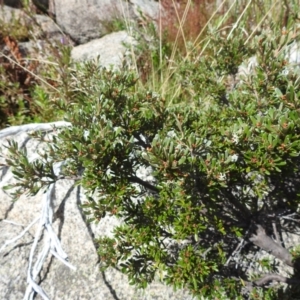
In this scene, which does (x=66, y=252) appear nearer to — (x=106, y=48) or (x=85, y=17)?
(x=106, y=48)

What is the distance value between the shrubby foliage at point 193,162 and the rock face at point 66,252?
1.27ft

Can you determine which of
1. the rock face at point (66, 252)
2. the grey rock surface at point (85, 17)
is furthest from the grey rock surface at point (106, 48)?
the rock face at point (66, 252)

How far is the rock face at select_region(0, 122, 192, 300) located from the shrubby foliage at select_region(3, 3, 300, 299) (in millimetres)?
388

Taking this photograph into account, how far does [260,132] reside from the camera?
158 cm

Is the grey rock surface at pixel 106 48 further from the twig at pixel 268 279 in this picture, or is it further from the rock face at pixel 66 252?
the twig at pixel 268 279

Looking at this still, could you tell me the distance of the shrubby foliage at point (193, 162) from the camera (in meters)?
1.51

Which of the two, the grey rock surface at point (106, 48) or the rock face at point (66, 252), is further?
the grey rock surface at point (106, 48)

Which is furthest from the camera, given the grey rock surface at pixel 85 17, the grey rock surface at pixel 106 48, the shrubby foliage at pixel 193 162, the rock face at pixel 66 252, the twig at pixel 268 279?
the grey rock surface at pixel 85 17

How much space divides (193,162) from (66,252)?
4.29 ft

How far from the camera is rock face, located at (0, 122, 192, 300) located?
7.62 ft

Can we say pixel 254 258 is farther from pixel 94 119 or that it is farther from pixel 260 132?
pixel 94 119

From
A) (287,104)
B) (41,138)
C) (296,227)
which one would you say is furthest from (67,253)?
(287,104)

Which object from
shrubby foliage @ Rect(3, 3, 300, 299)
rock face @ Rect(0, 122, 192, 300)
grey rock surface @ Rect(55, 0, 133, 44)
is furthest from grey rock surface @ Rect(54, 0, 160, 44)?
shrubby foliage @ Rect(3, 3, 300, 299)

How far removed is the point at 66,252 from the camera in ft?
8.16
